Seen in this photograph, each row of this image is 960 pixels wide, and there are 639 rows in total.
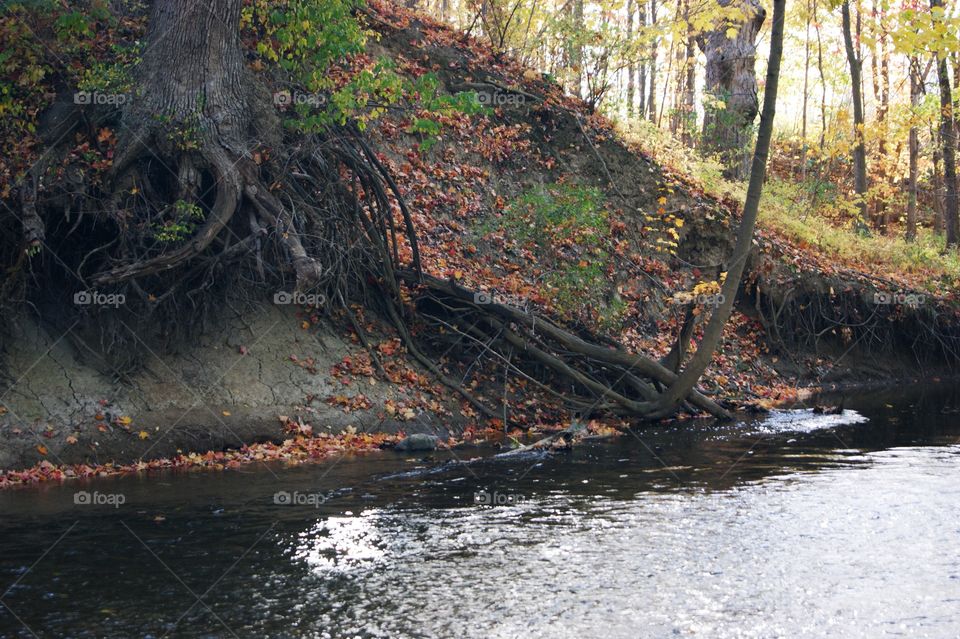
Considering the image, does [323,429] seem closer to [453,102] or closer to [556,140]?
[453,102]

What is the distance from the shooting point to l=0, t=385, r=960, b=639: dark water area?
5871 mm

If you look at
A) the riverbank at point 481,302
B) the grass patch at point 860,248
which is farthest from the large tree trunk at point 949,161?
the riverbank at point 481,302

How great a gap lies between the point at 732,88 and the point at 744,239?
12.8 m

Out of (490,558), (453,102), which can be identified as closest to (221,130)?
(453,102)

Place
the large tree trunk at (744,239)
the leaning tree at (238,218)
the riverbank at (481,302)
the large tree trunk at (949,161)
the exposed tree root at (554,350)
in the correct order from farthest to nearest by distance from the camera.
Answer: the large tree trunk at (949,161)
the exposed tree root at (554,350)
the large tree trunk at (744,239)
the leaning tree at (238,218)
the riverbank at (481,302)

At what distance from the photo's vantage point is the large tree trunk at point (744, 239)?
1227 cm

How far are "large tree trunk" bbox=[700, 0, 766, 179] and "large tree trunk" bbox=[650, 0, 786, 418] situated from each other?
1120cm

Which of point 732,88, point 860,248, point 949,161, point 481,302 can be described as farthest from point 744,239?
point 949,161

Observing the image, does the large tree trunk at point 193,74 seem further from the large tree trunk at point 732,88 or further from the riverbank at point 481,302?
the large tree trunk at point 732,88

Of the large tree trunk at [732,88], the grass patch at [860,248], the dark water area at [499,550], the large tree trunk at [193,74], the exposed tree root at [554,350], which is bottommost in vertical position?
the dark water area at [499,550]

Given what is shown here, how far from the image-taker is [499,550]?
7371mm

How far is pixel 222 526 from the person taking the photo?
806 centimetres

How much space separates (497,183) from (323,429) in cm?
805

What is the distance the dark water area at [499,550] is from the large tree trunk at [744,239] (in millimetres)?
2388
